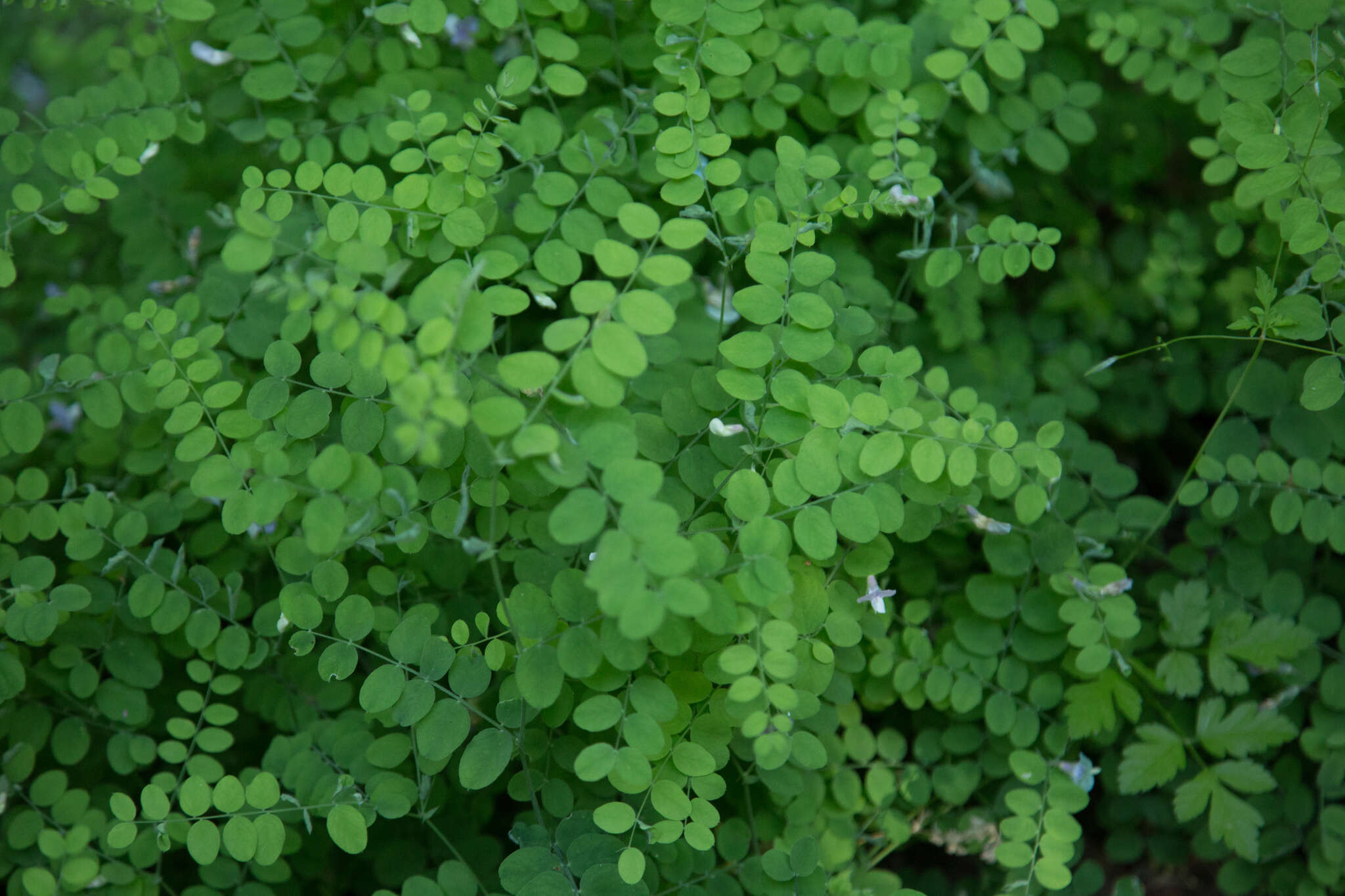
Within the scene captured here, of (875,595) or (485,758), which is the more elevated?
(875,595)

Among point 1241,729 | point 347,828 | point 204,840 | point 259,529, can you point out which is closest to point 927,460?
point 1241,729

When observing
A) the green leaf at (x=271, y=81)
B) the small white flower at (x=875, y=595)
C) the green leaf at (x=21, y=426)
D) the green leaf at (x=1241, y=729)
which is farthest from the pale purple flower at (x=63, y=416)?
the green leaf at (x=1241, y=729)

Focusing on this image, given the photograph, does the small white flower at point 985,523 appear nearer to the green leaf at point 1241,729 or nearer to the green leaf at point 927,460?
the green leaf at point 927,460

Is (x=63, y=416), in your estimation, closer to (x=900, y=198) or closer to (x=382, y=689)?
(x=382, y=689)

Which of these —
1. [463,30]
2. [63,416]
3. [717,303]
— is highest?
[463,30]

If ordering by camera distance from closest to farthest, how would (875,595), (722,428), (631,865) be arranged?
(631,865), (722,428), (875,595)

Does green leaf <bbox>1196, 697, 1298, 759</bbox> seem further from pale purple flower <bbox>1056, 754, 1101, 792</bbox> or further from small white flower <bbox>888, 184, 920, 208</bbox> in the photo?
small white flower <bbox>888, 184, 920, 208</bbox>

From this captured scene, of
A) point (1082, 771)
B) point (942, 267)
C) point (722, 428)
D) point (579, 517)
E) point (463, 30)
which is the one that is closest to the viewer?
point (579, 517)
